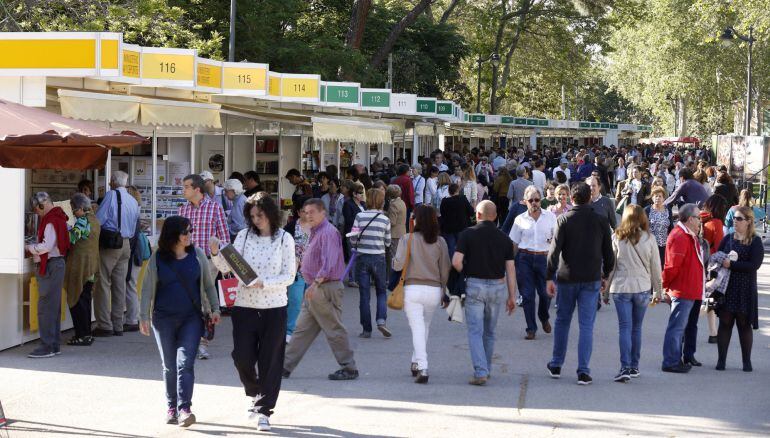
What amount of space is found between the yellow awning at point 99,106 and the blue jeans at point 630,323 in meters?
5.65

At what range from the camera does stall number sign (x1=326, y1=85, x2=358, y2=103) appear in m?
19.8

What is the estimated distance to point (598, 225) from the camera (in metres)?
9.86

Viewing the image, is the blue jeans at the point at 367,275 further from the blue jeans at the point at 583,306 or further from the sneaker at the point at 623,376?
the sneaker at the point at 623,376

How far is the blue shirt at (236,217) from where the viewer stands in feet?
45.5

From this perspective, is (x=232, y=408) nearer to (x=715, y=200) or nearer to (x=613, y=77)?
(x=715, y=200)

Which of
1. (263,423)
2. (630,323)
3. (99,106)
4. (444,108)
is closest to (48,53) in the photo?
(99,106)

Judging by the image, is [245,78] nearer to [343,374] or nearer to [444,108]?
[343,374]

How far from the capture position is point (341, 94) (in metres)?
20.2

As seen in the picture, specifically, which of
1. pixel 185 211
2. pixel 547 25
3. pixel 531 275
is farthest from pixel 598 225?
pixel 547 25

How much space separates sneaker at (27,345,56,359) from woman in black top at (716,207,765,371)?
6.16 meters

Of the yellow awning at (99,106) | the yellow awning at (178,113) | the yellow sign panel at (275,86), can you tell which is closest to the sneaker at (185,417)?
the yellow awning at (99,106)

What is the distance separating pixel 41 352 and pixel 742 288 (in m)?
6.44

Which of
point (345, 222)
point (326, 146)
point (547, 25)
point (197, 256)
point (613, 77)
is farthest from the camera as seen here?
point (613, 77)

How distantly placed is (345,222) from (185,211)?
4.37 metres
